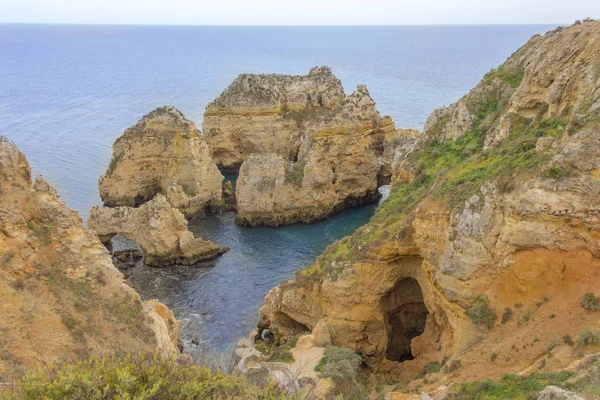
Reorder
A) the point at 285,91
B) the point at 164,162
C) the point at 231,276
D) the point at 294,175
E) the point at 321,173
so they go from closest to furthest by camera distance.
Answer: the point at 231,276 < the point at 294,175 < the point at 321,173 < the point at 164,162 < the point at 285,91

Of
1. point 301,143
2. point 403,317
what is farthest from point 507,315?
point 301,143

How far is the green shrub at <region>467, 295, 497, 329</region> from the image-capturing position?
1925 cm

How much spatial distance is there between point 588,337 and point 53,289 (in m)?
19.6

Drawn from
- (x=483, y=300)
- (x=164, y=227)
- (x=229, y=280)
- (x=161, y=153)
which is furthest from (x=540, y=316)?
(x=161, y=153)

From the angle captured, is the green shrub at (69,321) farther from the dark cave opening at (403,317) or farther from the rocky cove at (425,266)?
the dark cave opening at (403,317)

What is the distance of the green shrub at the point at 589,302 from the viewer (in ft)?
54.9

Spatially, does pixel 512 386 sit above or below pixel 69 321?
above

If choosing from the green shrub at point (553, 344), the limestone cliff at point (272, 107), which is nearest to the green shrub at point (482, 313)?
the green shrub at point (553, 344)

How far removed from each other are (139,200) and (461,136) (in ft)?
112

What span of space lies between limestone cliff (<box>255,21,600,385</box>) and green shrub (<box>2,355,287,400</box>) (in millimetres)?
9793

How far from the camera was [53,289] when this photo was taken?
65.2ft

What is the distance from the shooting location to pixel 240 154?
212 ft

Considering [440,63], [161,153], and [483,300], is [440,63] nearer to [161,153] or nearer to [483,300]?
[161,153]

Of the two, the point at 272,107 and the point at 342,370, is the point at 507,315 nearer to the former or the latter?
the point at 342,370
